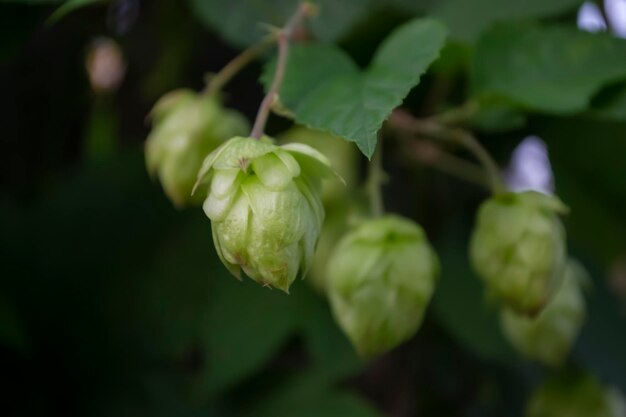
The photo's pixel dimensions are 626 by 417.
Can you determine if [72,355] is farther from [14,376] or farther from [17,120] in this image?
[17,120]

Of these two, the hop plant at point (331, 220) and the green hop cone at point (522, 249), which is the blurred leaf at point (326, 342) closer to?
the hop plant at point (331, 220)

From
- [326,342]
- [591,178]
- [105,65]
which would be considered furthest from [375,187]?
[105,65]

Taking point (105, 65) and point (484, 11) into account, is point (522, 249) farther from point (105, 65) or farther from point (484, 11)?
point (105, 65)

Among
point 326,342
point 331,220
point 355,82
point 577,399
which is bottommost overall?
point 577,399

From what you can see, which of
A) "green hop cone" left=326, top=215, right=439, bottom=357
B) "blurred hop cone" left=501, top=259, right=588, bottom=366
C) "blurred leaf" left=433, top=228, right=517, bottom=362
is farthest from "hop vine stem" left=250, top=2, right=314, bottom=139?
"blurred leaf" left=433, top=228, right=517, bottom=362

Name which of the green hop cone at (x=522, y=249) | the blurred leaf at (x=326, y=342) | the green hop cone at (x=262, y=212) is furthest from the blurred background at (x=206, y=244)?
the green hop cone at (x=262, y=212)

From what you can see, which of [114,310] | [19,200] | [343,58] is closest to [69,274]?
[114,310]

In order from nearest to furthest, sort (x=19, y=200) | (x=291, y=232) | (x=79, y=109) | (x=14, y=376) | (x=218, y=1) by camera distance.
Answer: (x=291, y=232) < (x=218, y=1) < (x=14, y=376) < (x=19, y=200) < (x=79, y=109)
